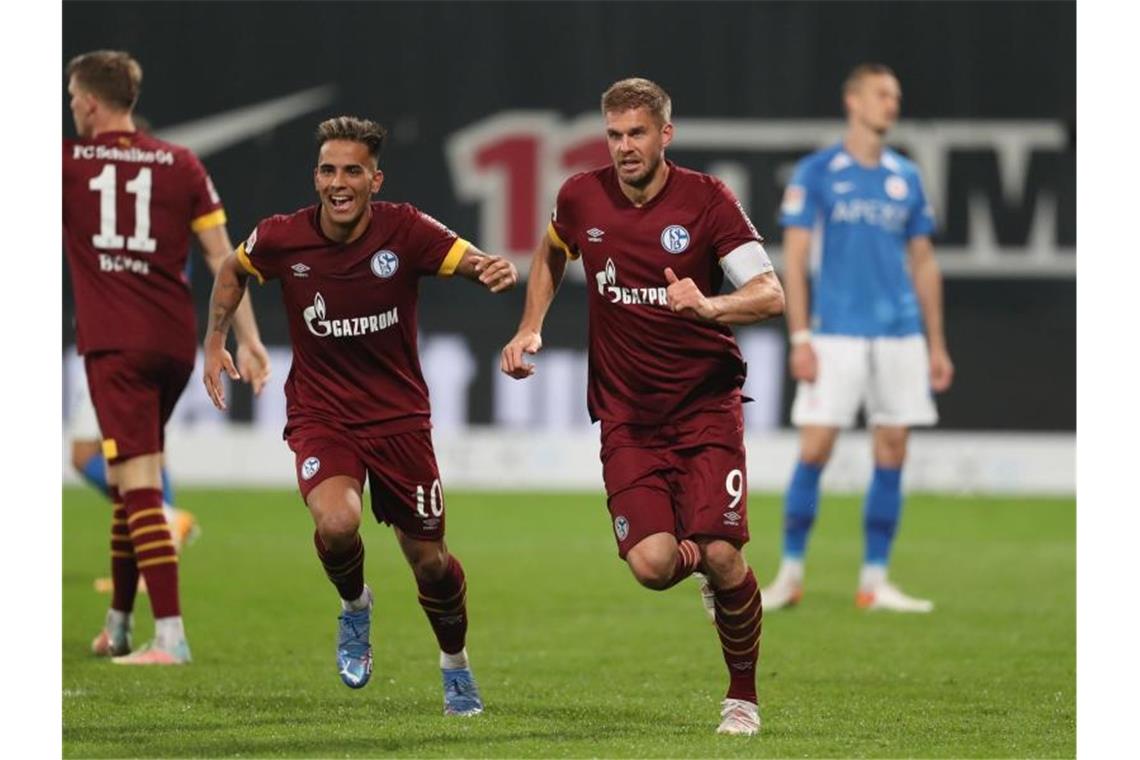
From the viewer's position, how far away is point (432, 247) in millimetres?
6617

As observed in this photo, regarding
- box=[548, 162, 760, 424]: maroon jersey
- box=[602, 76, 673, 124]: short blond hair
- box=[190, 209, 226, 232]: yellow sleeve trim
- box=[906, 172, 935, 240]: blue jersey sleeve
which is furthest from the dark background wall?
box=[602, 76, 673, 124]: short blond hair

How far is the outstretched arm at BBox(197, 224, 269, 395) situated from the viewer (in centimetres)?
732

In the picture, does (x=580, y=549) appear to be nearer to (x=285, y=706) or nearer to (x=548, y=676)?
(x=548, y=676)

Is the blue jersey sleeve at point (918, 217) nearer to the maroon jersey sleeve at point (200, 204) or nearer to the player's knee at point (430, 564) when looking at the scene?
the maroon jersey sleeve at point (200, 204)

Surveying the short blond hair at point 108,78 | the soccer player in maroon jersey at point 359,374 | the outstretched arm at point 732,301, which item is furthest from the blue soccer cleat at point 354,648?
the short blond hair at point 108,78

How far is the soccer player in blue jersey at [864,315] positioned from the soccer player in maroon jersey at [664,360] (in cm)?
341

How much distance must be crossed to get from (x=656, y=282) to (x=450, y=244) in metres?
0.66

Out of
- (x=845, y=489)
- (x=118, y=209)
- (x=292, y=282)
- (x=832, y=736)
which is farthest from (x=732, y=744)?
(x=845, y=489)

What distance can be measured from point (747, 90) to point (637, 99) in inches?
349

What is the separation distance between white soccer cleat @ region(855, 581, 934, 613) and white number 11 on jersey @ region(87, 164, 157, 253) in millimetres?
3683

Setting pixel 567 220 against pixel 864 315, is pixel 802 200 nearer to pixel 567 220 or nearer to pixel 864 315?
pixel 864 315

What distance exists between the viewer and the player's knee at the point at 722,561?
6.32 metres

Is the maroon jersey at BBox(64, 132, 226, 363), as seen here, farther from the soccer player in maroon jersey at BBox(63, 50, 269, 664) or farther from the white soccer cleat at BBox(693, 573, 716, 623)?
the white soccer cleat at BBox(693, 573, 716, 623)

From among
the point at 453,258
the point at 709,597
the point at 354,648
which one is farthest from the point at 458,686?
the point at 453,258
